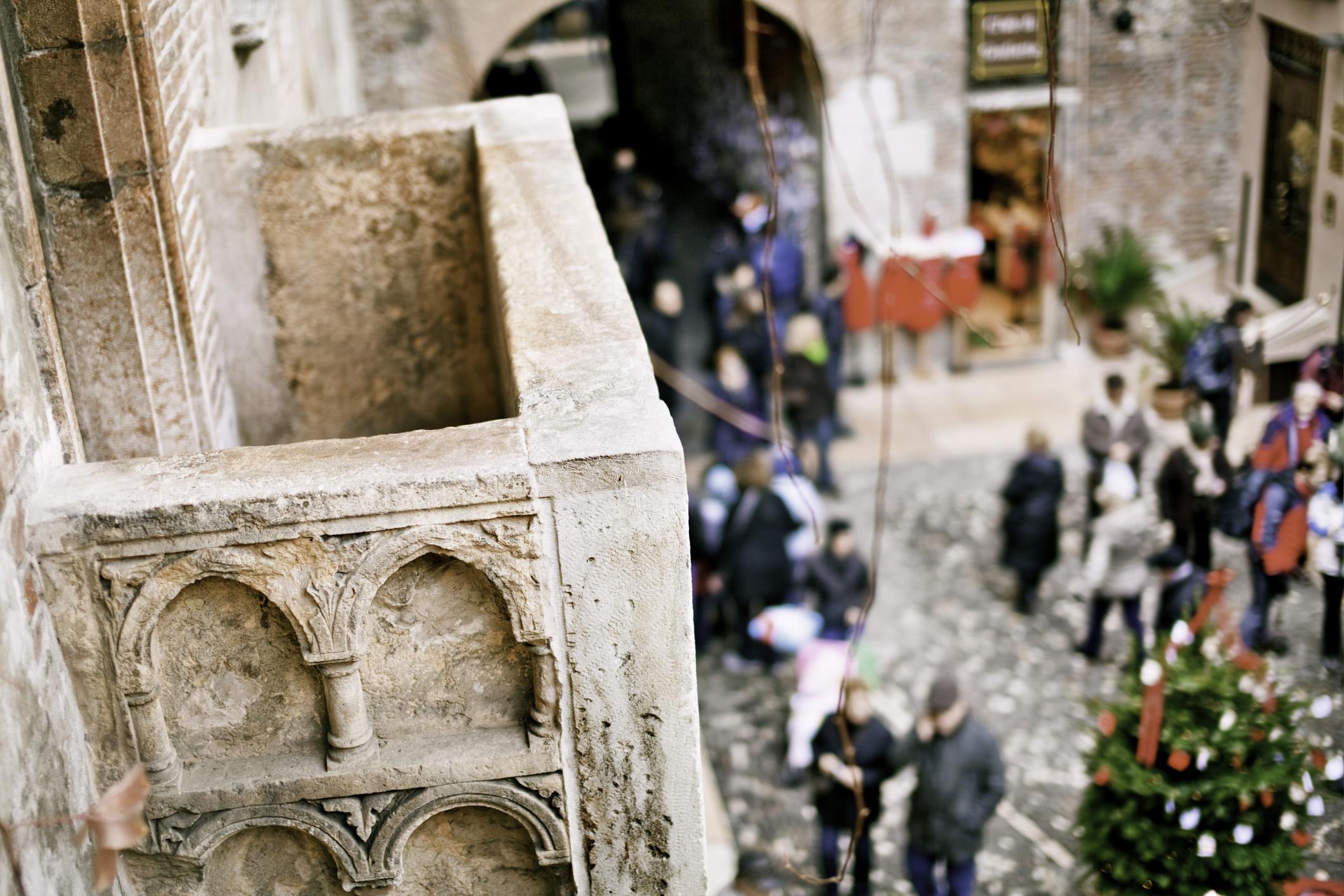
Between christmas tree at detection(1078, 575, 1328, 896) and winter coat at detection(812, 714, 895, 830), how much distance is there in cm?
97

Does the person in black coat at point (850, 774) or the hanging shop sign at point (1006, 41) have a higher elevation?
the hanging shop sign at point (1006, 41)

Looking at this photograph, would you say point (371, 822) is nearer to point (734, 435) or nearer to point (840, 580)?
point (840, 580)

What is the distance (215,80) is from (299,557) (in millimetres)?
2749

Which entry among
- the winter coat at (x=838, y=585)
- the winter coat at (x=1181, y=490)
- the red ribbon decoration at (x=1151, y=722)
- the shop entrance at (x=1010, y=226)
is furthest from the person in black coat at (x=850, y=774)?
the shop entrance at (x=1010, y=226)

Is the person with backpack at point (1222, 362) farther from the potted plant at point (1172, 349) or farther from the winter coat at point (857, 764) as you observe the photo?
the winter coat at point (857, 764)

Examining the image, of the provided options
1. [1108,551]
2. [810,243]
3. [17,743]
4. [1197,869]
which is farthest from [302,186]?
[810,243]

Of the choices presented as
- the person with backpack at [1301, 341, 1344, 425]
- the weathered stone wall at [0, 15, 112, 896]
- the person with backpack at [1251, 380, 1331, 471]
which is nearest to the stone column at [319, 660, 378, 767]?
the weathered stone wall at [0, 15, 112, 896]

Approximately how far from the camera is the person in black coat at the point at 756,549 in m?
9.09

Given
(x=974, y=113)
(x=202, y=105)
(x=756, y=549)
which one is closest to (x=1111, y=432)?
(x=756, y=549)

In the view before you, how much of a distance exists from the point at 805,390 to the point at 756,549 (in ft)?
7.84

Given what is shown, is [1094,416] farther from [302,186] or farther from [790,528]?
[302,186]

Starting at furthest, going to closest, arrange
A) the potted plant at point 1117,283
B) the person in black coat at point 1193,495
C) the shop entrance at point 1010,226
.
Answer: the shop entrance at point 1010,226
the potted plant at point 1117,283
the person in black coat at point 1193,495

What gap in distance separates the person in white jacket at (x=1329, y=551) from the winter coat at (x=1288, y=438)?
240 millimetres

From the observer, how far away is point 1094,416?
31.8 ft
